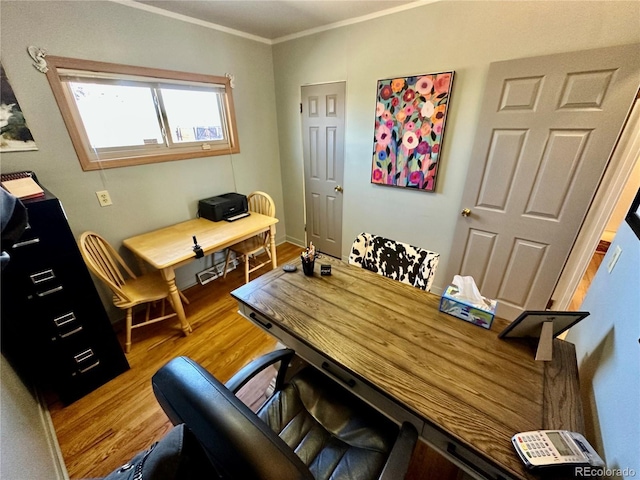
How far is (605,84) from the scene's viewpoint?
4.71 feet

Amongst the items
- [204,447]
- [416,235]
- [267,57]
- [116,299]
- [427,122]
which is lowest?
[116,299]

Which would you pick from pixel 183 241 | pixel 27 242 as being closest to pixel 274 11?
pixel 183 241

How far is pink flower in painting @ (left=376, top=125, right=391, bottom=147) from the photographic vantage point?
2291 millimetres

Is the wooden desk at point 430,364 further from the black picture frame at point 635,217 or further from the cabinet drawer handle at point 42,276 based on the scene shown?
the cabinet drawer handle at point 42,276

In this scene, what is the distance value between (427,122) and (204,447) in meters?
2.36

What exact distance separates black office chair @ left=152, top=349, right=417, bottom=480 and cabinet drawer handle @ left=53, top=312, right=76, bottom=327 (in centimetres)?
119

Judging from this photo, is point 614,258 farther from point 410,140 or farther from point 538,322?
point 410,140

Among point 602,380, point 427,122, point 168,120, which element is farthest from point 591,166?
point 168,120

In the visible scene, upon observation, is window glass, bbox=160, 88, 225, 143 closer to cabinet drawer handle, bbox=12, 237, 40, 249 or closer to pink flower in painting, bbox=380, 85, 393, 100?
cabinet drawer handle, bbox=12, 237, 40, 249

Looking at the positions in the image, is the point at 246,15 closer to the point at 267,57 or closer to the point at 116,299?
the point at 267,57

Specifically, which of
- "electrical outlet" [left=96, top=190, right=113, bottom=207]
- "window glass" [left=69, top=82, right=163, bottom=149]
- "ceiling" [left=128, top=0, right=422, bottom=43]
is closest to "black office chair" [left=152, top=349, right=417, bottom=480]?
"electrical outlet" [left=96, top=190, right=113, bottom=207]

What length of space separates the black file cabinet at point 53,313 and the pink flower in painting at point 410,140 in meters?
2.37

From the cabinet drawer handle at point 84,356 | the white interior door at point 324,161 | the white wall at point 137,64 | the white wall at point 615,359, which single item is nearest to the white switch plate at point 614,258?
the white wall at point 615,359

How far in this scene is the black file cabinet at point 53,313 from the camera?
1.24 meters
